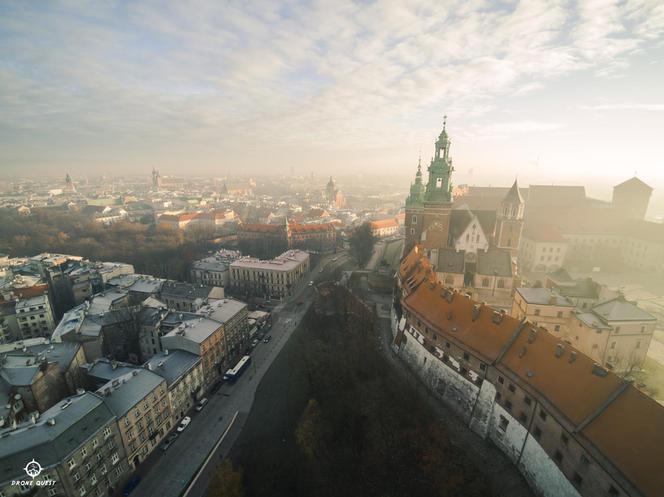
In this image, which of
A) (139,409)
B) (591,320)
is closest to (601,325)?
(591,320)

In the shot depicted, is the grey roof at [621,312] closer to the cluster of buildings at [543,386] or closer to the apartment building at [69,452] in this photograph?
the cluster of buildings at [543,386]

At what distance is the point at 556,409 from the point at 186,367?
38.5m

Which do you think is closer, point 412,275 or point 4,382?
point 4,382

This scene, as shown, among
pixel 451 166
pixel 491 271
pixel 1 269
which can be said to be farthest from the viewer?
pixel 1 269

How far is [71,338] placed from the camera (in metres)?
48.5

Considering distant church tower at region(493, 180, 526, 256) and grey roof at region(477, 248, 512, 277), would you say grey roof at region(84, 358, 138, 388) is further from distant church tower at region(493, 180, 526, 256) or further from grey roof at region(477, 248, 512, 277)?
distant church tower at region(493, 180, 526, 256)

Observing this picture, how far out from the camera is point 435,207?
6122 cm

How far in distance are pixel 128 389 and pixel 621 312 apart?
193 feet

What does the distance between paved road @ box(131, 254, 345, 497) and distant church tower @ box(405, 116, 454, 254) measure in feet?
112

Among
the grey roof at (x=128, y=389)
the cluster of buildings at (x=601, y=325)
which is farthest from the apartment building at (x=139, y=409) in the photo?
the cluster of buildings at (x=601, y=325)

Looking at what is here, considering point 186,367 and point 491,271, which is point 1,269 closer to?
point 186,367

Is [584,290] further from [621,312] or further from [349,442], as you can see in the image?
[349,442]

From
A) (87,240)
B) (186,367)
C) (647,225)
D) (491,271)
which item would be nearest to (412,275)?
(491,271)

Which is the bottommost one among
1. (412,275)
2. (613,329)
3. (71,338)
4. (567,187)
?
(71,338)
